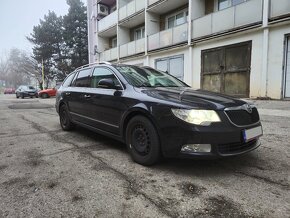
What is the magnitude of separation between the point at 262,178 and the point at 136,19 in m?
17.1

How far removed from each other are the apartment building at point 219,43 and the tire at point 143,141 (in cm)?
838

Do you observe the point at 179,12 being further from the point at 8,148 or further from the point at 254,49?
the point at 8,148

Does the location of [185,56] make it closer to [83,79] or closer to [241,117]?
[83,79]

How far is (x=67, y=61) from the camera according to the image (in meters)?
40.6

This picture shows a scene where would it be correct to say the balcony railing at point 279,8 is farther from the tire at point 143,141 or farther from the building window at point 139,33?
the building window at point 139,33

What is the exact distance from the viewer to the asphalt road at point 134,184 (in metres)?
2.09

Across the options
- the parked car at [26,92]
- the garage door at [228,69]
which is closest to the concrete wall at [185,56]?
the garage door at [228,69]

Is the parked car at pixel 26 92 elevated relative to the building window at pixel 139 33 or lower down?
lower down

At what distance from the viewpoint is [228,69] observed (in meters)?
11.2

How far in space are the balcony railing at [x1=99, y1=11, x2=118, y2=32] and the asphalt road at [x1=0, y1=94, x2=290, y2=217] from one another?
17864mm

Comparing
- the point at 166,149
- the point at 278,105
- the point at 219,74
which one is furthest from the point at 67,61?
the point at 166,149

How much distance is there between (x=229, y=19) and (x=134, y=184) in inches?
411

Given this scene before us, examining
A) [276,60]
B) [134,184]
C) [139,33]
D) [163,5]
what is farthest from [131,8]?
[134,184]

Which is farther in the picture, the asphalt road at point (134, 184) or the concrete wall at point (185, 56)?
the concrete wall at point (185, 56)
